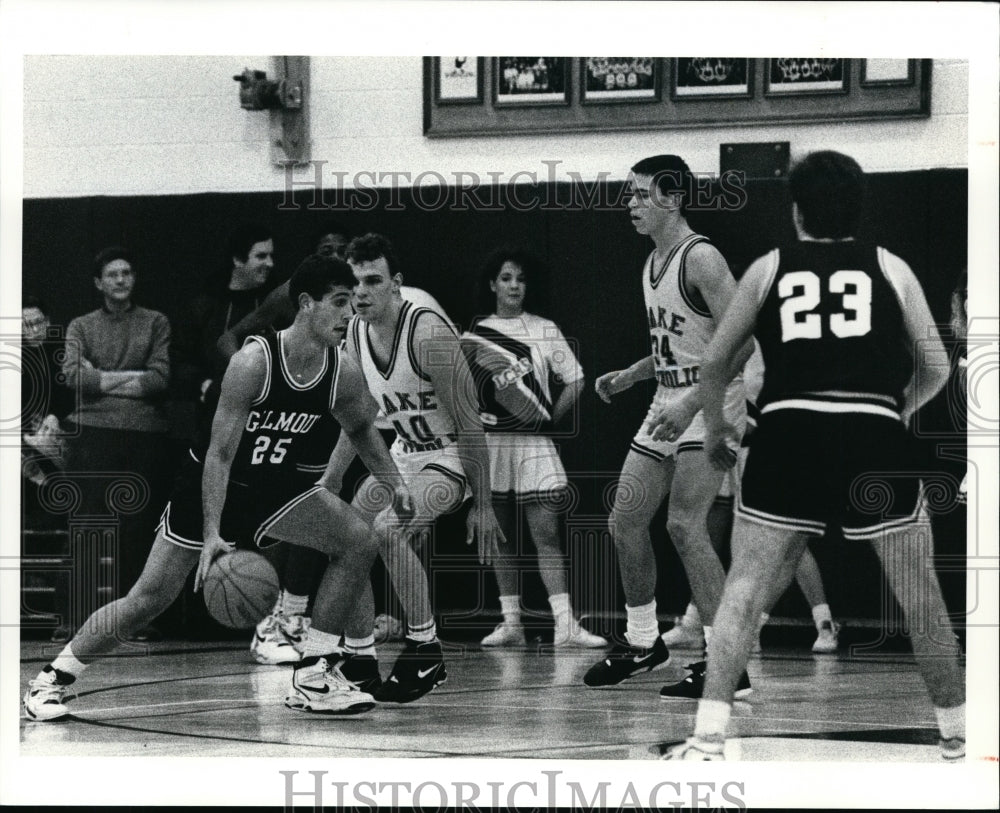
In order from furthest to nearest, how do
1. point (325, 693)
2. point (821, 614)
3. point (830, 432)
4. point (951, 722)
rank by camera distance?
point (821, 614)
point (325, 693)
point (951, 722)
point (830, 432)

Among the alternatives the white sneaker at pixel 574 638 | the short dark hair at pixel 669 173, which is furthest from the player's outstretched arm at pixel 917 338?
the white sneaker at pixel 574 638

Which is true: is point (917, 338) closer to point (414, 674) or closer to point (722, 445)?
point (722, 445)

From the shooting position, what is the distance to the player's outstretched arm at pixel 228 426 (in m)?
6.09

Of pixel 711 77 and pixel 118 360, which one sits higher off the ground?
pixel 711 77

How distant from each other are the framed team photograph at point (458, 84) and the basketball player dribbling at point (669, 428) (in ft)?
2.08

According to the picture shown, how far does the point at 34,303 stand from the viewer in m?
6.14

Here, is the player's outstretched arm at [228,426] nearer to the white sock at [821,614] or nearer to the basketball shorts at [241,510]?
the basketball shorts at [241,510]

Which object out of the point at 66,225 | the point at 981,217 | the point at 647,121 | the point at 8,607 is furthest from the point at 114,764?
the point at 981,217

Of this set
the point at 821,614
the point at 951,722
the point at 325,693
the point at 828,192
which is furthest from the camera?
the point at 821,614

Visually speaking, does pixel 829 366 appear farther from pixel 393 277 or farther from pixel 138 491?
pixel 138 491

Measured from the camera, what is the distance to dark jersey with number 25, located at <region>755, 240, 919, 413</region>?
18.2ft

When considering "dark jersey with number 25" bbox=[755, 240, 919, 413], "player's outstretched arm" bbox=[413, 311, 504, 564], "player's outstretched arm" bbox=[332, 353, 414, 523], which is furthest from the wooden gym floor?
"dark jersey with number 25" bbox=[755, 240, 919, 413]

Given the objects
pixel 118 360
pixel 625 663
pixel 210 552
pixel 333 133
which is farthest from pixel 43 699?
pixel 333 133

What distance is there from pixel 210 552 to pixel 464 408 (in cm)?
108
